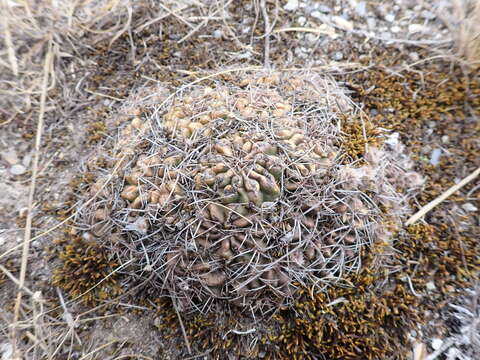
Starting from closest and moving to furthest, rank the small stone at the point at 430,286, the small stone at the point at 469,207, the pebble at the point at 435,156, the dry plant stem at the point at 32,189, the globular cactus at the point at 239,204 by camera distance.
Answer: the globular cactus at the point at 239,204 < the dry plant stem at the point at 32,189 < the small stone at the point at 430,286 < the small stone at the point at 469,207 < the pebble at the point at 435,156

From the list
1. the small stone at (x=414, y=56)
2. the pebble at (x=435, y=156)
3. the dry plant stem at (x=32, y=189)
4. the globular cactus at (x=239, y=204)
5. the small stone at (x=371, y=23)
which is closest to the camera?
the globular cactus at (x=239, y=204)

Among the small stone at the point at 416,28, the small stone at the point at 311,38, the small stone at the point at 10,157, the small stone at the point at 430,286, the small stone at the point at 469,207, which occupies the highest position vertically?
the small stone at the point at 416,28

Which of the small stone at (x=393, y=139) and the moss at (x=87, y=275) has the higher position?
the small stone at (x=393, y=139)

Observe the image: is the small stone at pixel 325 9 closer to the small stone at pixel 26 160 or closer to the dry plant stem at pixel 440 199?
the dry plant stem at pixel 440 199

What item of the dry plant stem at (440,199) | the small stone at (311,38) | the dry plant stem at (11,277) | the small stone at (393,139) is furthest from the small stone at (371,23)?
the dry plant stem at (11,277)

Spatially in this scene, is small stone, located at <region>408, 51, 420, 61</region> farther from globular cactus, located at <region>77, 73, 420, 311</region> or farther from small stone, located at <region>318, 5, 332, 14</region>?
globular cactus, located at <region>77, 73, 420, 311</region>

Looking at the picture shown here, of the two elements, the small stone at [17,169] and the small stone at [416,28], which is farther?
the small stone at [416,28]

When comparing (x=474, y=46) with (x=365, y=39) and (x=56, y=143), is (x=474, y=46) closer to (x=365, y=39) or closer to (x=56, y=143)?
(x=365, y=39)

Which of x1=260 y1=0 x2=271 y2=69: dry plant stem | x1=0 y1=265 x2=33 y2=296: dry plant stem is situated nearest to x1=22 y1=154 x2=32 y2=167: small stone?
x1=0 y1=265 x2=33 y2=296: dry plant stem
